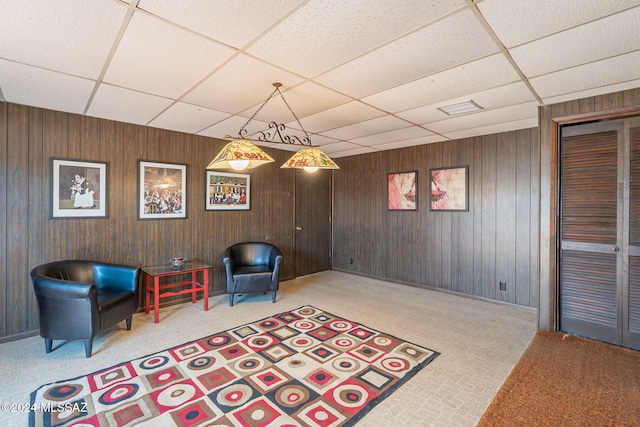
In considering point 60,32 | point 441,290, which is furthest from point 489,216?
point 60,32

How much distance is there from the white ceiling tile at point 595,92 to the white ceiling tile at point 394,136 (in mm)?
1594

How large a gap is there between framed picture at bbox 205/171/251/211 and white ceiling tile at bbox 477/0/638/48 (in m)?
4.31

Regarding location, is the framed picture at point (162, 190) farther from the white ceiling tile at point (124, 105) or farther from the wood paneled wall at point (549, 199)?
the wood paneled wall at point (549, 199)

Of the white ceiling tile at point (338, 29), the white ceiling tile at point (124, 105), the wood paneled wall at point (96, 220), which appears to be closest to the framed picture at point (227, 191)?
the wood paneled wall at point (96, 220)

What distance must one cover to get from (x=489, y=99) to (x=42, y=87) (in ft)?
14.9

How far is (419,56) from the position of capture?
232 centimetres

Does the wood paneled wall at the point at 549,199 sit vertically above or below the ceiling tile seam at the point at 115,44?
below

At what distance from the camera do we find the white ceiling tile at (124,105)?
3090mm

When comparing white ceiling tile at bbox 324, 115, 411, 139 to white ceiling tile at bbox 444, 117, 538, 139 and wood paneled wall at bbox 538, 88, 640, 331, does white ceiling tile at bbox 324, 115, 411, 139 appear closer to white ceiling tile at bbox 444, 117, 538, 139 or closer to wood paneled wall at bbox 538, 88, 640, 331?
white ceiling tile at bbox 444, 117, 538, 139

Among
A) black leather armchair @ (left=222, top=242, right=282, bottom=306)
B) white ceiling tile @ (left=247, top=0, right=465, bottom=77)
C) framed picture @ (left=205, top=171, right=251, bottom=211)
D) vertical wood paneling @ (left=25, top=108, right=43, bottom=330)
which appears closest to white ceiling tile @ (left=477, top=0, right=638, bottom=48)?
white ceiling tile @ (left=247, top=0, right=465, bottom=77)

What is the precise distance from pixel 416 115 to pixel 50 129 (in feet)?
14.7

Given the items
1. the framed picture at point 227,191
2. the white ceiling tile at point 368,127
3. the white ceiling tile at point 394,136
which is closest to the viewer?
the white ceiling tile at point 368,127

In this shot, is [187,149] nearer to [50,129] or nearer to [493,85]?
[50,129]

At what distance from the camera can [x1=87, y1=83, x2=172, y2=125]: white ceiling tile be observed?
3.09 metres
